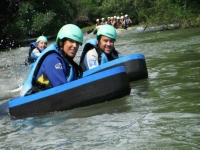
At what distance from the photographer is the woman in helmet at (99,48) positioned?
691 cm

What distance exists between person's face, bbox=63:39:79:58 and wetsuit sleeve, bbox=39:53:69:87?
0.43ft

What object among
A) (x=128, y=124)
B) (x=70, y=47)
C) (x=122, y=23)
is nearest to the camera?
(x=128, y=124)

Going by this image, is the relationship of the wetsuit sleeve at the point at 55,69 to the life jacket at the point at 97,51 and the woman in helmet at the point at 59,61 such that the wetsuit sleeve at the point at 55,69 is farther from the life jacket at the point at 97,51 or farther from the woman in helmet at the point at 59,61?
the life jacket at the point at 97,51

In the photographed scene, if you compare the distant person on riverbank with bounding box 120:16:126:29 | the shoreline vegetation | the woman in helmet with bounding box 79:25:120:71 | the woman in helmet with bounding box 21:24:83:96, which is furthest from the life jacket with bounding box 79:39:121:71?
the distant person on riverbank with bounding box 120:16:126:29

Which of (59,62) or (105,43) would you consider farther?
(105,43)

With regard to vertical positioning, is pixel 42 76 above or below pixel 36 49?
below

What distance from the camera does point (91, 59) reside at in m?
7.04

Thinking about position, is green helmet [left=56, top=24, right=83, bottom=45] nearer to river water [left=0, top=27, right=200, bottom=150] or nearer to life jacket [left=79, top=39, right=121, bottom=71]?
river water [left=0, top=27, right=200, bottom=150]

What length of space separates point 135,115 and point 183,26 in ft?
52.7

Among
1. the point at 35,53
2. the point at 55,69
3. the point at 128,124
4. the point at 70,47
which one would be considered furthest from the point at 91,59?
the point at 35,53

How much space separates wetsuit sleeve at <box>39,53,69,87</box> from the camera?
5.38 metres

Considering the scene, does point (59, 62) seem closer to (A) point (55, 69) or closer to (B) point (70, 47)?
(A) point (55, 69)

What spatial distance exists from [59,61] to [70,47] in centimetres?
23

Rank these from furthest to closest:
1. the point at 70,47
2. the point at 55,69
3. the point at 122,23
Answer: the point at 122,23 < the point at 70,47 < the point at 55,69
